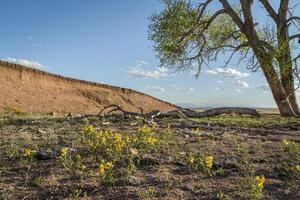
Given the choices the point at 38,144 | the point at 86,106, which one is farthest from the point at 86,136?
the point at 86,106

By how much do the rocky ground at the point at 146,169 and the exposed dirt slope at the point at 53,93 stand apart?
78.4ft

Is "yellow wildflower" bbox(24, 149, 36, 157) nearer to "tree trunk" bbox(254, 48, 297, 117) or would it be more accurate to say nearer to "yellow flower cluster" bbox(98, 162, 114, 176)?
"yellow flower cluster" bbox(98, 162, 114, 176)

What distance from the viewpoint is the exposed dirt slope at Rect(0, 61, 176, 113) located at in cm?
3431

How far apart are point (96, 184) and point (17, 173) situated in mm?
1383

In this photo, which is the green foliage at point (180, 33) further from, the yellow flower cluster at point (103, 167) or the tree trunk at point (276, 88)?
the yellow flower cluster at point (103, 167)

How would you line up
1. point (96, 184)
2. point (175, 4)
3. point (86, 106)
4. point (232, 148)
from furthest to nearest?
1. point (86, 106)
2. point (175, 4)
3. point (232, 148)
4. point (96, 184)

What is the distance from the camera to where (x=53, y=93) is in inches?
1496

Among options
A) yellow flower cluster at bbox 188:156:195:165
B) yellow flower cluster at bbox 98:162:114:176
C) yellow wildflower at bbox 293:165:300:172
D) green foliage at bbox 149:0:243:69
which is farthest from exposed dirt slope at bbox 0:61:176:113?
yellow wildflower at bbox 293:165:300:172

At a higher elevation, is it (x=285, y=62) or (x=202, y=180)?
(x=285, y=62)

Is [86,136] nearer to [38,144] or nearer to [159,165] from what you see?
[38,144]

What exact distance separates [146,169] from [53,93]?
31665mm

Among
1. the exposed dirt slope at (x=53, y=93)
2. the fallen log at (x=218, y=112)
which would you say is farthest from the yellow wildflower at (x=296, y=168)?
the exposed dirt slope at (x=53, y=93)

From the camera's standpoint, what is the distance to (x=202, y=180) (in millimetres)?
6852

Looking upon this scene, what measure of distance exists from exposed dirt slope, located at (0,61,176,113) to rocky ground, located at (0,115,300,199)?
940 inches
